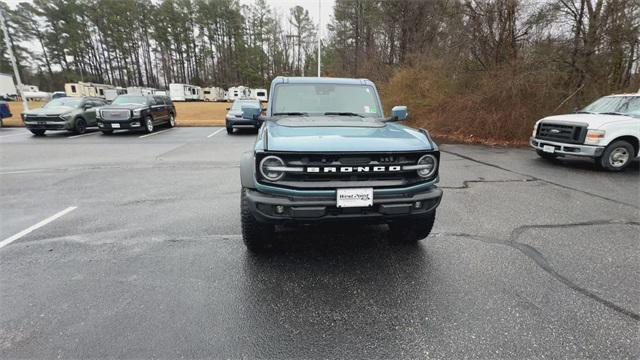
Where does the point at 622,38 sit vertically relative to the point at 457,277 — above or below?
above

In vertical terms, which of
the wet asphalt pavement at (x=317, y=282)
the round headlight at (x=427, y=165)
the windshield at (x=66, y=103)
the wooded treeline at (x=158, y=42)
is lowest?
the wet asphalt pavement at (x=317, y=282)

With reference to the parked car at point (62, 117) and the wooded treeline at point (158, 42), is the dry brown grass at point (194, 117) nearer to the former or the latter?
the parked car at point (62, 117)

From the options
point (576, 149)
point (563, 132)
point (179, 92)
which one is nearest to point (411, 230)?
point (576, 149)

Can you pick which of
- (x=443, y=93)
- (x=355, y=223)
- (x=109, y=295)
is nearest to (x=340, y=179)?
(x=355, y=223)

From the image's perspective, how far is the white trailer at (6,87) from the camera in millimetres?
42250

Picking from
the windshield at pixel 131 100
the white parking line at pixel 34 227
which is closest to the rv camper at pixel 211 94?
the windshield at pixel 131 100

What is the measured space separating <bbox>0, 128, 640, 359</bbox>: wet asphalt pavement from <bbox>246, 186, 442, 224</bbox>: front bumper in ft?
2.13

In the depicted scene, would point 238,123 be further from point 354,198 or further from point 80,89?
point 80,89

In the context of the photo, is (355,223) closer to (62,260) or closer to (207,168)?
(62,260)

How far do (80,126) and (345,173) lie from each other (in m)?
15.7

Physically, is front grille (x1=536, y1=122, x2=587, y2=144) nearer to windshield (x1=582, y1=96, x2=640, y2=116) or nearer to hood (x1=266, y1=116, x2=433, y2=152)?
windshield (x1=582, y1=96, x2=640, y2=116)

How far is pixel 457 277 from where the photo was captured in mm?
2770

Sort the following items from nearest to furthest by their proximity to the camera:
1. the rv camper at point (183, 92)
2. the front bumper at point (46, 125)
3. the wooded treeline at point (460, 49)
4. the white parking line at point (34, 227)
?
the white parking line at point (34, 227) < the wooded treeline at point (460, 49) < the front bumper at point (46, 125) < the rv camper at point (183, 92)

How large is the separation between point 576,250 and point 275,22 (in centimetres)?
6885
